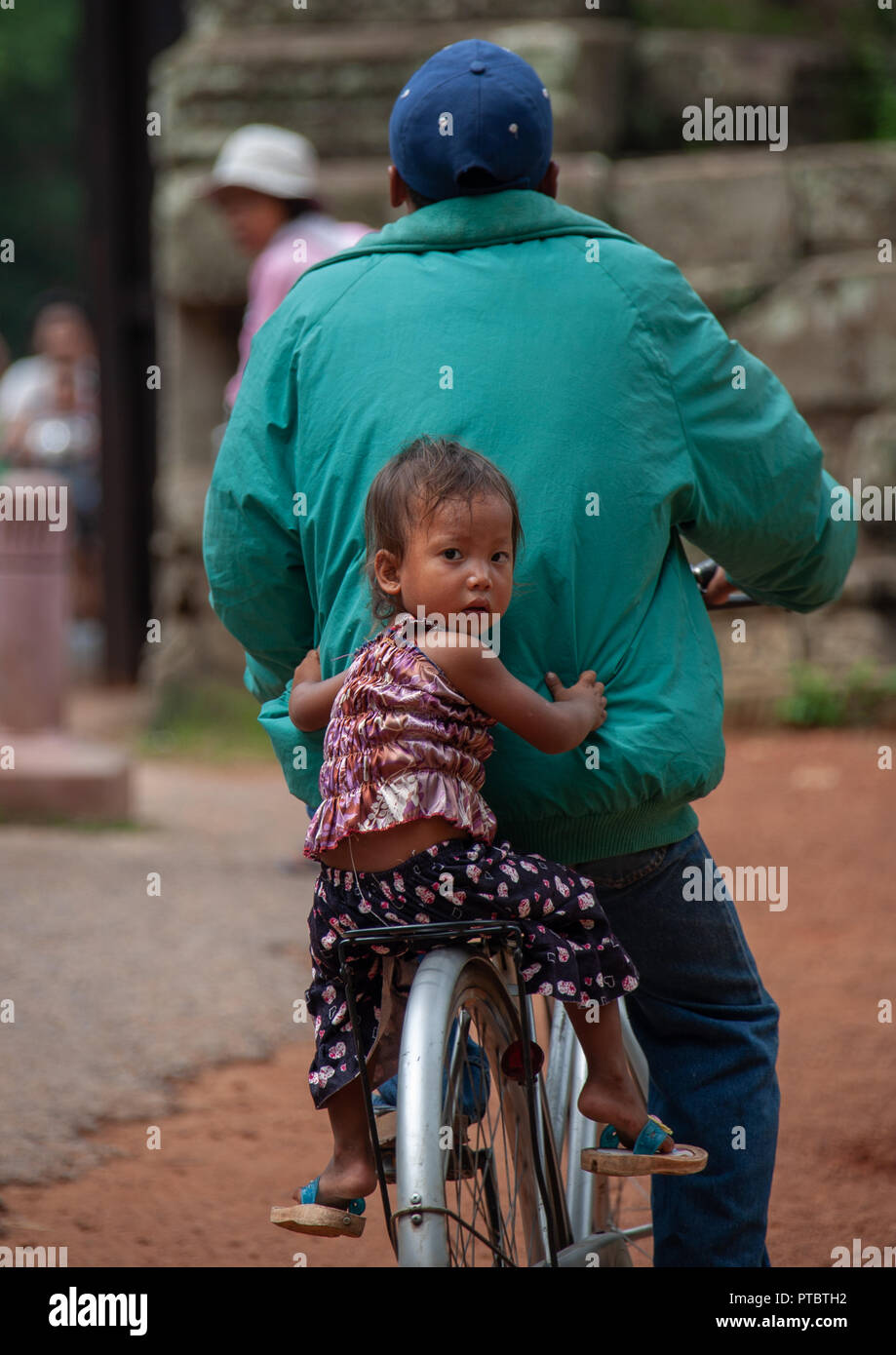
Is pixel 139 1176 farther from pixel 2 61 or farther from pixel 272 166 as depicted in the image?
pixel 2 61

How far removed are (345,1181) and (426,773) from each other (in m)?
0.51

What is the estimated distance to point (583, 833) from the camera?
217 cm

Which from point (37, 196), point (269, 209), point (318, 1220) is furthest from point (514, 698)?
point (37, 196)

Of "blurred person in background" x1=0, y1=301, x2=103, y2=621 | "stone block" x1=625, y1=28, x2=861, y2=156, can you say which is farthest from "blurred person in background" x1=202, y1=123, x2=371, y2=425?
"blurred person in background" x1=0, y1=301, x2=103, y2=621

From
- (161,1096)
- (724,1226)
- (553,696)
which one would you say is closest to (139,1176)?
(161,1096)

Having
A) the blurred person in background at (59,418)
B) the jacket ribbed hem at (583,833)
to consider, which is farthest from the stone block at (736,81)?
the jacket ribbed hem at (583,833)

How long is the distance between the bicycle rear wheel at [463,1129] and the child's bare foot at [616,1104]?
9cm

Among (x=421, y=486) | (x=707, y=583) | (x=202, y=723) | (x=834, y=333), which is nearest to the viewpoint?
(x=421, y=486)

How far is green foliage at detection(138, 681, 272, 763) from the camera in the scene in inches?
322

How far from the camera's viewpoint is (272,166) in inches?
217

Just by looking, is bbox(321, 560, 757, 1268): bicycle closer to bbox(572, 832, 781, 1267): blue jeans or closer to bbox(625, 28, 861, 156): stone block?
bbox(572, 832, 781, 1267): blue jeans

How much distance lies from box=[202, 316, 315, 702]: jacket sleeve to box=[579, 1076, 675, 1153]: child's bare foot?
0.65 m

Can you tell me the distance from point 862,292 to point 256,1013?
4468mm

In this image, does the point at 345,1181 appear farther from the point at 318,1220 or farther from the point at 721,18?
the point at 721,18
